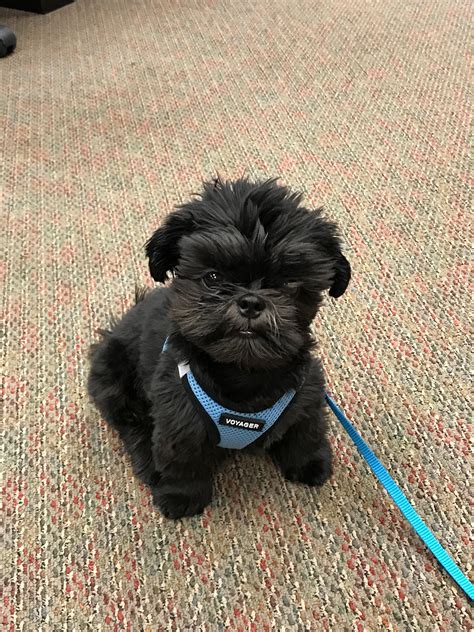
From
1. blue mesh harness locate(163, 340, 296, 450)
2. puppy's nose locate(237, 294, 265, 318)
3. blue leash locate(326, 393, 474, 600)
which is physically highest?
puppy's nose locate(237, 294, 265, 318)

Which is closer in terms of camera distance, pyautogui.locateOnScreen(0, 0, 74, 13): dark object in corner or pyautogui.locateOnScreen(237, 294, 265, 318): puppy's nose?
pyautogui.locateOnScreen(237, 294, 265, 318): puppy's nose

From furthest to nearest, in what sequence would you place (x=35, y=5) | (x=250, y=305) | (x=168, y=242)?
(x=35, y=5)
(x=168, y=242)
(x=250, y=305)

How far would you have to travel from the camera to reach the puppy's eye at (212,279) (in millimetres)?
864

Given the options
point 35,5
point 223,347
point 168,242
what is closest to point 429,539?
point 223,347

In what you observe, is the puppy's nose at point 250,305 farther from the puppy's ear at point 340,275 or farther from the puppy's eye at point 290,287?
the puppy's ear at point 340,275

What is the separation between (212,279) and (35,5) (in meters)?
2.89

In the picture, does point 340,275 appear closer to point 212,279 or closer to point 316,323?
point 212,279

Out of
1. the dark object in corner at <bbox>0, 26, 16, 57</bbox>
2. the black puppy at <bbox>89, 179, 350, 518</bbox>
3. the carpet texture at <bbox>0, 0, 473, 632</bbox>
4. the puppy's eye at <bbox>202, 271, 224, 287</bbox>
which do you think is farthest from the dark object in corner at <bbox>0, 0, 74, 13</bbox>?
the puppy's eye at <bbox>202, 271, 224, 287</bbox>

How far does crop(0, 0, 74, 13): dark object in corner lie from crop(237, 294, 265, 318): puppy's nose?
9.60ft

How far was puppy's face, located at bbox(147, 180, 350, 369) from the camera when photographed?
2.70ft

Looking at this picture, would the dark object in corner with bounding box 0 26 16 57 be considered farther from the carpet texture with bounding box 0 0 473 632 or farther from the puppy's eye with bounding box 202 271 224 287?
the puppy's eye with bounding box 202 271 224 287

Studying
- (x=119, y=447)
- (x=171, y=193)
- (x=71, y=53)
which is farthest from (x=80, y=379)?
(x=71, y=53)

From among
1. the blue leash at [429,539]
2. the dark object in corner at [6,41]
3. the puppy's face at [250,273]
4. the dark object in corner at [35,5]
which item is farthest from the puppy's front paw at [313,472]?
the dark object in corner at [35,5]

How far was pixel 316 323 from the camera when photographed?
1500 mm
